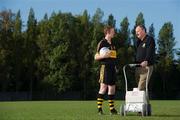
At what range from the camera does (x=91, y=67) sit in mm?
70188

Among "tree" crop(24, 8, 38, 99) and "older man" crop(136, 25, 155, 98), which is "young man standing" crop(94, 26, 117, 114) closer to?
"older man" crop(136, 25, 155, 98)

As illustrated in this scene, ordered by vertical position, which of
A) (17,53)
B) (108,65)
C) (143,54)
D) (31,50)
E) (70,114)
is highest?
(31,50)

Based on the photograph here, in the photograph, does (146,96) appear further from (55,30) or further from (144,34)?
(55,30)

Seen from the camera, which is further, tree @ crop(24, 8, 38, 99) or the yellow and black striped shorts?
tree @ crop(24, 8, 38, 99)

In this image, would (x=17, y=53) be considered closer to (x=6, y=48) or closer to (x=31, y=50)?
(x=6, y=48)

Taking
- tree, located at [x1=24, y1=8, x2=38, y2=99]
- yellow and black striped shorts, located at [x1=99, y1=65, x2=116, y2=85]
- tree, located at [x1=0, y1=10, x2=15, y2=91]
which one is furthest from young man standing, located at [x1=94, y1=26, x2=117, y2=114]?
tree, located at [x1=24, y1=8, x2=38, y2=99]

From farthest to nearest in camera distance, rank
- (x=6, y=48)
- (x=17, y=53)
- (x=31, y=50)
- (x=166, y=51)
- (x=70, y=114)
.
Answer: (x=166, y=51)
(x=31, y=50)
(x=17, y=53)
(x=6, y=48)
(x=70, y=114)

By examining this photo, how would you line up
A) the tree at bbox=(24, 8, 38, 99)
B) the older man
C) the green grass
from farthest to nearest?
1. the tree at bbox=(24, 8, 38, 99)
2. the older man
3. the green grass

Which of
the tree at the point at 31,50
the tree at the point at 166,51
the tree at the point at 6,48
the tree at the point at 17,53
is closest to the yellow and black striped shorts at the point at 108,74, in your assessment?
the tree at the point at 6,48

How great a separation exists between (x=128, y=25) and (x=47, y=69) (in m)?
13.6

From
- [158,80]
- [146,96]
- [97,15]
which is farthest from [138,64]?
[158,80]

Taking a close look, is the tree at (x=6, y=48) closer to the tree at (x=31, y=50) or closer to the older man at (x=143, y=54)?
the tree at (x=31, y=50)

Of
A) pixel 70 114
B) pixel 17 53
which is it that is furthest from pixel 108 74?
pixel 17 53

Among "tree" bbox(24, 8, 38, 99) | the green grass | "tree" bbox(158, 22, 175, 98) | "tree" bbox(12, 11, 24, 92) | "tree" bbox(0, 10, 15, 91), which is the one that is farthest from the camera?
"tree" bbox(158, 22, 175, 98)
